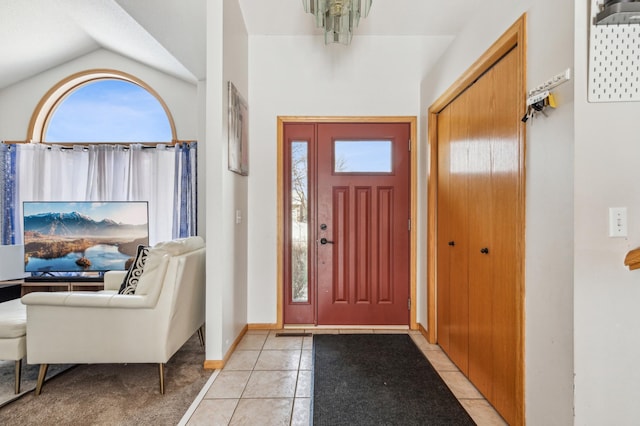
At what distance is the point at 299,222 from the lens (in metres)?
3.18

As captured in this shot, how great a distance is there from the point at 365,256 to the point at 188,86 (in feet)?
10.5

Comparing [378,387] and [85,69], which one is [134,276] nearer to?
[378,387]

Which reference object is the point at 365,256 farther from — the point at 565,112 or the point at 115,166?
the point at 115,166

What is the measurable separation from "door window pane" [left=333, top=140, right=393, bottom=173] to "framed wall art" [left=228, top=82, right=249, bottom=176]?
894 mm

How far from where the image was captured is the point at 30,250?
3.48 metres

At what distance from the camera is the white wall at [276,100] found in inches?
123

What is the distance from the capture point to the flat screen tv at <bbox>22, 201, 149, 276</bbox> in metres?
3.49

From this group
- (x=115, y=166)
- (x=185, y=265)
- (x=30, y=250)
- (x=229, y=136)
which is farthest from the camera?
(x=115, y=166)

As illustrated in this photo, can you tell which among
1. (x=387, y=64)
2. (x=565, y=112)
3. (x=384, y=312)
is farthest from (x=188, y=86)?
(x=565, y=112)

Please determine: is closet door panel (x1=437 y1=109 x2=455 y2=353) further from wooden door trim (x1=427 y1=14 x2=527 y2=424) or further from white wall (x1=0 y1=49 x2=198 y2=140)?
white wall (x1=0 y1=49 x2=198 y2=140)

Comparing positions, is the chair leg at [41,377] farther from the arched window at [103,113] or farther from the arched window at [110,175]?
the arched window at [103,113]

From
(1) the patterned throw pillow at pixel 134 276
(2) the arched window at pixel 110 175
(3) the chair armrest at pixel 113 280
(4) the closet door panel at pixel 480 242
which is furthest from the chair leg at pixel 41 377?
(4) the closet door panel at pixel 480 242

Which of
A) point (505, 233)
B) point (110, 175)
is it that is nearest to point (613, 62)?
point (505, 233)

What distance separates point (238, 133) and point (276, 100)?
70cm
